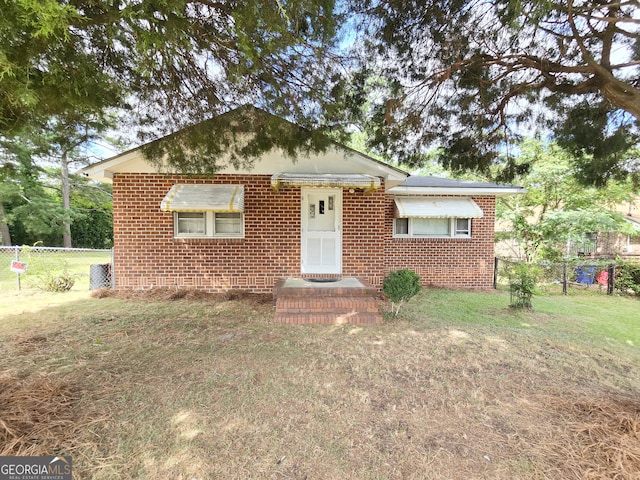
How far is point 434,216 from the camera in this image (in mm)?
8609

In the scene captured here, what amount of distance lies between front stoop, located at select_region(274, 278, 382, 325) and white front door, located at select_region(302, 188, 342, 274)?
123 cm

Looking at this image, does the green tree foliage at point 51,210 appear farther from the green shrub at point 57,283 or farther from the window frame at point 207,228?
the window frame at point 207,228

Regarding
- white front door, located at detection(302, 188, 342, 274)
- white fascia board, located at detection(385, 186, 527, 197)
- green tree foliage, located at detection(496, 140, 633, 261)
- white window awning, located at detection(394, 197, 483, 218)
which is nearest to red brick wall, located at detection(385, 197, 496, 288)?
white fascia board, located at detection(385, 186, 527, 197)

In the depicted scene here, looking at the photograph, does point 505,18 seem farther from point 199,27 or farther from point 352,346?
point 352,346

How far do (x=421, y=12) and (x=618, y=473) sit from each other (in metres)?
5.13

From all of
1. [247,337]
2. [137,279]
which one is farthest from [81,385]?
[137,279]

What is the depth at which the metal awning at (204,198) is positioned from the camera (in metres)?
6.68

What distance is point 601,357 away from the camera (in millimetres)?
4211

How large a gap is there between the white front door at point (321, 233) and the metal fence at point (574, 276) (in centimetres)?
577

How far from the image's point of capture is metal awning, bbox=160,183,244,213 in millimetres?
6684

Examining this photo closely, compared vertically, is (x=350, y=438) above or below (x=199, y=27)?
below

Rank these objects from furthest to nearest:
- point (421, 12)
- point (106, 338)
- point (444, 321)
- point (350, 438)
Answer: point (444, 321)
point (106, 338)
point (421, 12)
point (350, 438)

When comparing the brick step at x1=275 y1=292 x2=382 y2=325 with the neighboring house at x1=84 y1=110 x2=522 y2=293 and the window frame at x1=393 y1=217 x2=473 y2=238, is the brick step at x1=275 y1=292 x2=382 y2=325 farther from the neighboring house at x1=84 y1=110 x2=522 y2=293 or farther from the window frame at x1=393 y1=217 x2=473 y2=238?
the window frame at x1=393 y1=217 x2=473 y2=238

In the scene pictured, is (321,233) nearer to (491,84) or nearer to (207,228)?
(207,228)
